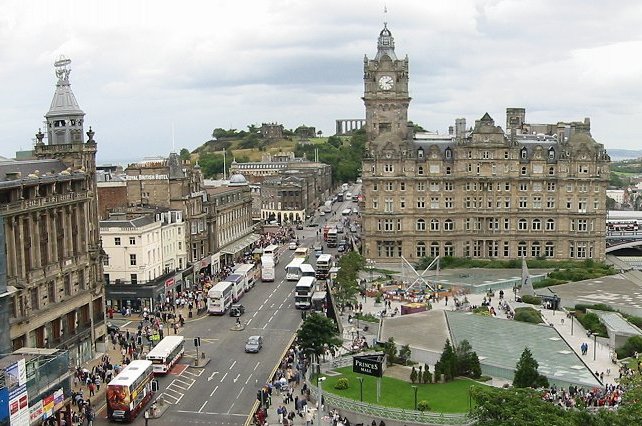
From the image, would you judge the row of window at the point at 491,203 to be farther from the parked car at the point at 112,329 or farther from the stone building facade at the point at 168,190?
the parked car at the point at 112,329

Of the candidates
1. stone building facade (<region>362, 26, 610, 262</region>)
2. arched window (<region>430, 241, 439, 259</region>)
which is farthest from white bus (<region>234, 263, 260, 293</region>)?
arched window (<region>430, 241, 439, 259</region>)

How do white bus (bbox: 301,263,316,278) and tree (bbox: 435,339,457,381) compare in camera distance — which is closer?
tree (bbox: 435,339,457,381)

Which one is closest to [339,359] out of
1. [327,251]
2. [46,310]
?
[46,310]

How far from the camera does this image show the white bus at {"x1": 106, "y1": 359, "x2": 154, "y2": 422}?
4934 centimetres

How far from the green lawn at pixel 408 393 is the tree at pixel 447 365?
610 mm

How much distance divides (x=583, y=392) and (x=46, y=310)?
39.3 meters

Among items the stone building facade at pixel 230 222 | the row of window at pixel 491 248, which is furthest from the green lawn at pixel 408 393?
the row of window at pixel 491 248

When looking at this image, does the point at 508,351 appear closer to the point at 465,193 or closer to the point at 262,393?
the point at 262,393

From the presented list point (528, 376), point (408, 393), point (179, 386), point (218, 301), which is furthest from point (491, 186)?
point (179, 386)

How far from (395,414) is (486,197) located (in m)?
63.2

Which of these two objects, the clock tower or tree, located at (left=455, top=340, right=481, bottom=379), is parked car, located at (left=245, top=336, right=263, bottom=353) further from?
the clock tower

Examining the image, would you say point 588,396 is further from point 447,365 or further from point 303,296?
point 303,296

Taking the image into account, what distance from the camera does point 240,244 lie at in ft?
385

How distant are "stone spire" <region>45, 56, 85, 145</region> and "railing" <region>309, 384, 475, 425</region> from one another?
3415 centimetres
